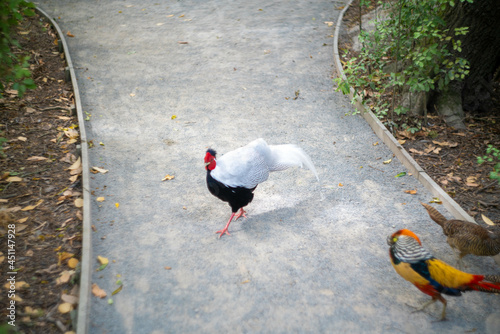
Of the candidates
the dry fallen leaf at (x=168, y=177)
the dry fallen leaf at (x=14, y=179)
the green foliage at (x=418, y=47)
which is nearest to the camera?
the dry fallen leaf at (x=14, y=179)

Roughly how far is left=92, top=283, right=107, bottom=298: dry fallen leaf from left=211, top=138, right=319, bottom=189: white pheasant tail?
5.43ft

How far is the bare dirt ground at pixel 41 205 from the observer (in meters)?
3.56

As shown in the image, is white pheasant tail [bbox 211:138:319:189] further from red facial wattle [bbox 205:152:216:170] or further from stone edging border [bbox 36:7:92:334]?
stone edging border [bbox 36:7:92:334]

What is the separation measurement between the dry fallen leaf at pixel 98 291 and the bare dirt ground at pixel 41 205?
0.18m

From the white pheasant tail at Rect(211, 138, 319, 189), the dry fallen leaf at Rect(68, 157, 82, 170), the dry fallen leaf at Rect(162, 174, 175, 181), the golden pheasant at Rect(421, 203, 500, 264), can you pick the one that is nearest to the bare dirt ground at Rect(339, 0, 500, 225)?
the golden pheasant at Rect(421, 203, 500, 264)

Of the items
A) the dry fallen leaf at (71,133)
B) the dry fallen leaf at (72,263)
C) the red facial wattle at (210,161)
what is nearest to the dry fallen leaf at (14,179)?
the dry fallen leaf at (71,133)

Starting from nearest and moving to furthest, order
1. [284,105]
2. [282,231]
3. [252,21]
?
1. [282,231]
2. [284,105]
3. [252,21]

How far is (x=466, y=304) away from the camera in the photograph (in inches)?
139

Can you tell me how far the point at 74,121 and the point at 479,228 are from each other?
618 cm

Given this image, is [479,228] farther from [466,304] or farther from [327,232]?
[327,232]

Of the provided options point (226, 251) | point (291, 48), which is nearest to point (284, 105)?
point (291, 48)

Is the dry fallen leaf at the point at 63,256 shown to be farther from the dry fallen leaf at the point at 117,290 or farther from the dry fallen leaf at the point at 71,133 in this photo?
the dry fallen leaf at the point at 71,133

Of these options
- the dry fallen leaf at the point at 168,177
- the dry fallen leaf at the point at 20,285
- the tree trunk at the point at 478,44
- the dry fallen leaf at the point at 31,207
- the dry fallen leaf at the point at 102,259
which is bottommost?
the dry fallen leaf at the point at 20,285

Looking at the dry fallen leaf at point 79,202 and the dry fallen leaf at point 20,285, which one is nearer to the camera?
the dry fallen leaf at point 20,285
